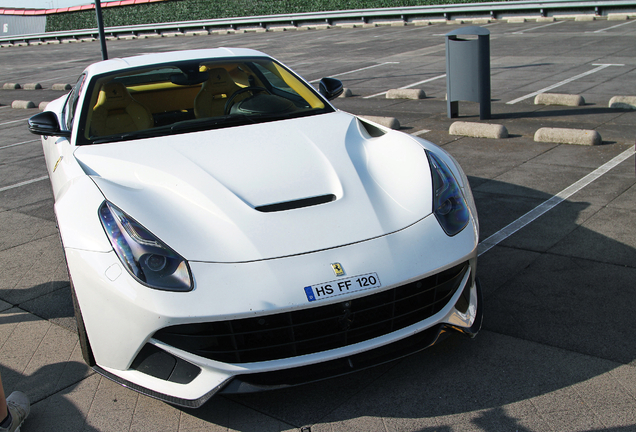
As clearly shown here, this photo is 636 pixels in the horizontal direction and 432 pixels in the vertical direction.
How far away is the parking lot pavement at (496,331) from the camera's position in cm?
267

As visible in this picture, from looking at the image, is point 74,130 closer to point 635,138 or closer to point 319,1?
point 635,138

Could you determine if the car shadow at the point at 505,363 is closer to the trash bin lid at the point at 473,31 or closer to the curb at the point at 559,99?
the trash bin lid at the point at 473,31

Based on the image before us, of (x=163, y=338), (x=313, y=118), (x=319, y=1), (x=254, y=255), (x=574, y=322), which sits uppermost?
(x=319, y=1)

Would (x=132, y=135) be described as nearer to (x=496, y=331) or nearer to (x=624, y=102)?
(x=496, y=331)

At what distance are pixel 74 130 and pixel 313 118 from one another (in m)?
1.52

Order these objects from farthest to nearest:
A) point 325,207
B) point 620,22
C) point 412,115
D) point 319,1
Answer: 1. point 319,1
2. point 620,22
3. point 412,115
4. point 325,207

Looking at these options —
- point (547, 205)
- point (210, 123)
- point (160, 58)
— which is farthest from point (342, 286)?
point (547, 205)

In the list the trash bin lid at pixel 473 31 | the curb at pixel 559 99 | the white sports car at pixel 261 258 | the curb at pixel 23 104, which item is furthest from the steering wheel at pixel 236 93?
the curb at pixel 23 104

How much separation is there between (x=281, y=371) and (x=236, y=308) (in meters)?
0.35

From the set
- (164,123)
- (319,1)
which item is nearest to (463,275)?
(164,123)

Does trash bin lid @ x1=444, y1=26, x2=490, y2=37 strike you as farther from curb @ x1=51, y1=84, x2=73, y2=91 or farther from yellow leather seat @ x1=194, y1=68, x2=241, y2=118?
curb @ x1=51, y1=84, x2=73, y2=91

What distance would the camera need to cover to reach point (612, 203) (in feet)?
16.3

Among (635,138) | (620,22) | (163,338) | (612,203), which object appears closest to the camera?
(163,338)

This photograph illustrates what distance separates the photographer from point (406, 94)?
10.9 meters
